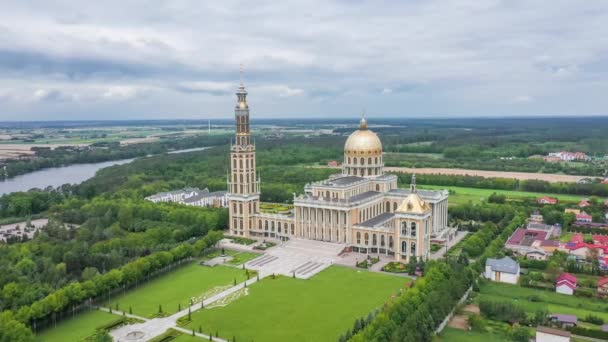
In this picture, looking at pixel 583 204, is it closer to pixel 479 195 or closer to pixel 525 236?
pixel 479 195

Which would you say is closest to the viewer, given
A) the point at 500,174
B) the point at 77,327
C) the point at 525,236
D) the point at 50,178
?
the point at 77,327

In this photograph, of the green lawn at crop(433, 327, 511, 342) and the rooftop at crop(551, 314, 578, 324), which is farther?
the rooftop at crop(551, 314, 578, 324)

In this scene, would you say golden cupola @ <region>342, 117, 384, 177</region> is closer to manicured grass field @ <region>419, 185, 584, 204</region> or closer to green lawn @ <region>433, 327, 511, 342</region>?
manicured grass field @ <region>419, 185, 584, 204</region>

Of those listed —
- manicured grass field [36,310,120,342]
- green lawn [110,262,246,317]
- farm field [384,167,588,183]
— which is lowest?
manicured grass field [36,310,120,342]

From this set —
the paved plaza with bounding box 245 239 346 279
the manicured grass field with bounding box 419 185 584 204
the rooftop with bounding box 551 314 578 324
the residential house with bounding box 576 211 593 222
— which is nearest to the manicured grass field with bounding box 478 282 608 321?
the rooftop with bounding box 551 314 578 324

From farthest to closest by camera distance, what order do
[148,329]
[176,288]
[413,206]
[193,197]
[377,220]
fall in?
[193,197]
[377,220]
[413,206]
[176,288]
[148,329]

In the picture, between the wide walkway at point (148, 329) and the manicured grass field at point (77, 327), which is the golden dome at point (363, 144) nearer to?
the wide walkway at point (148, 329)

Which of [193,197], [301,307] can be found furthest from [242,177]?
[301,307]

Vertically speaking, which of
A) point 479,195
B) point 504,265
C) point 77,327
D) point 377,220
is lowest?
point 77,327
